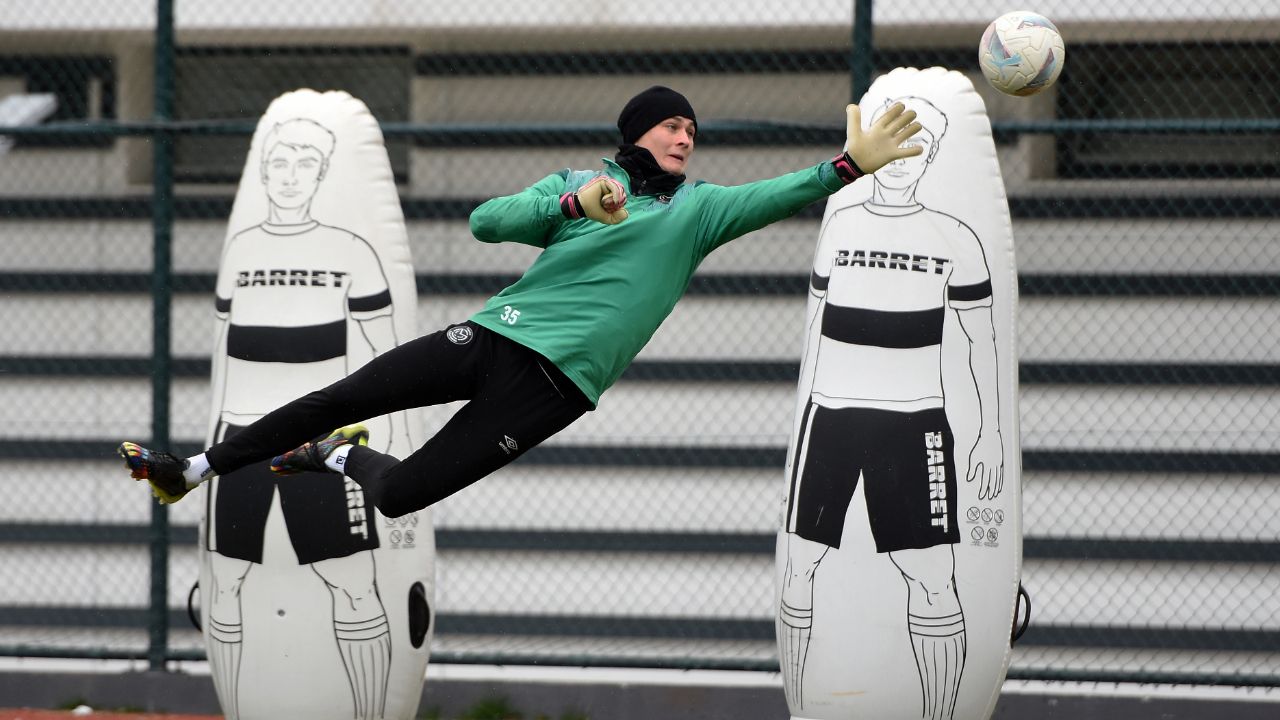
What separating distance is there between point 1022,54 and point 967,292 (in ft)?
2.09

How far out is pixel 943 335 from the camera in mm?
3143

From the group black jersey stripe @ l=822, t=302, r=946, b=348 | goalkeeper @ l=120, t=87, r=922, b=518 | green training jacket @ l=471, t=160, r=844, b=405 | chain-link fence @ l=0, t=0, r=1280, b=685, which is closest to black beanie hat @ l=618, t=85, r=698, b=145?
goalkeeper @ l=120, t=87, r=922, b=518

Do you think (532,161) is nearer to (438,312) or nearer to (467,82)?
(467,82)

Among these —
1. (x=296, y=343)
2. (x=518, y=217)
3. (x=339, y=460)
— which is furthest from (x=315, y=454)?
(x=518, y=217)

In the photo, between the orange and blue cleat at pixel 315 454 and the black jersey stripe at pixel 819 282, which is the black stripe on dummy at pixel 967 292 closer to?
the black jersey stripe at pixel 819 282

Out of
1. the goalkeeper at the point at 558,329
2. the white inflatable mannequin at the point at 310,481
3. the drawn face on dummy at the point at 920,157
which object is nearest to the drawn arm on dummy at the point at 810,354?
the drawn face on dummy at the point at 920,157

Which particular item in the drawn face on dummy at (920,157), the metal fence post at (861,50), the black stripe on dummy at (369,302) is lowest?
the black stripe on dummy at (369,302)

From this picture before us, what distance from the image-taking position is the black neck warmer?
291 centimetres

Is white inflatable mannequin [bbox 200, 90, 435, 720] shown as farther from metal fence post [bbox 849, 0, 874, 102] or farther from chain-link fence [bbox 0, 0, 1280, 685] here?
metal fence post [bbox 849, 0, 874, 102]

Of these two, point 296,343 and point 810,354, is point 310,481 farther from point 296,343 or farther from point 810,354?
point 810,354

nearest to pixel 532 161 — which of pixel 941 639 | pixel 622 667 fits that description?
pixel 622 667

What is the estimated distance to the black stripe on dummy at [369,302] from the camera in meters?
3.51

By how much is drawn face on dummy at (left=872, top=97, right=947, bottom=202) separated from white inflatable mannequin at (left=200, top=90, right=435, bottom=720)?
4.93ft

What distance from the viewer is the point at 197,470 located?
3.18 meters
